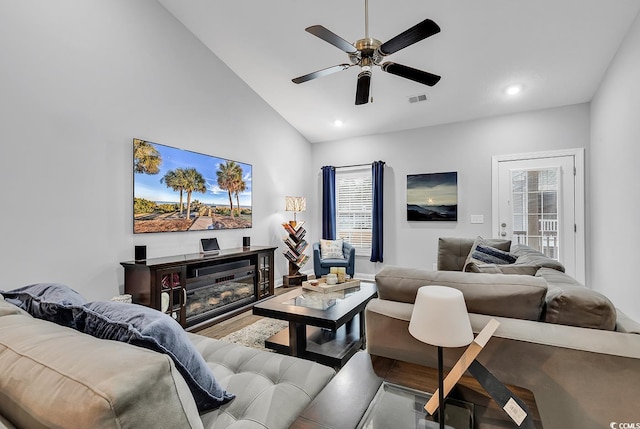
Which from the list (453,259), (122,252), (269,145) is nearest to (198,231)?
(122,252)

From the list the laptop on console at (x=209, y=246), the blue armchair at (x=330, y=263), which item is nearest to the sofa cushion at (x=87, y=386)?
the laptop on console at (x=209, y=246)

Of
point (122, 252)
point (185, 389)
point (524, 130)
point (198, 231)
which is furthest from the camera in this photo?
point (524, 130)

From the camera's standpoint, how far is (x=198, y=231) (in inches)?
147

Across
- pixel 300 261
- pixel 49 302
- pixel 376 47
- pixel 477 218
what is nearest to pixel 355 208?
pixel 300 261

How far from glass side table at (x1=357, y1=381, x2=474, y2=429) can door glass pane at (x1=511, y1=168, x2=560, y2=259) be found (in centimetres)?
422

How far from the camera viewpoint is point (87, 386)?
0.53m

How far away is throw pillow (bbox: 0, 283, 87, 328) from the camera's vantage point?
96 centimetres

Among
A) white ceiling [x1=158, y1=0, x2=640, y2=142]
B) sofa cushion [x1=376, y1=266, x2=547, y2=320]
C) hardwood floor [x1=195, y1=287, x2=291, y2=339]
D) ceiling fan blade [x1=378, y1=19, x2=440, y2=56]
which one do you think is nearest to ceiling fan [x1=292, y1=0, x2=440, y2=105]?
ceiling fan blade [x1=378, y1=19, x2=440, y2=56]

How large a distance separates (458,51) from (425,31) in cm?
158

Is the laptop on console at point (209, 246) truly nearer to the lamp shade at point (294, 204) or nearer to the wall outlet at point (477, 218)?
the lamp shade at point (294, 204)

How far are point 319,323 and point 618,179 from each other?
337 cm

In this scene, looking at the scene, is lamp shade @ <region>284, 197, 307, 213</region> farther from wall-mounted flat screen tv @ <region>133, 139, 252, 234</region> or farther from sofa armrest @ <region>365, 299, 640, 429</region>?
sofa armrest @ <region>365, 299, 640, 429</region>

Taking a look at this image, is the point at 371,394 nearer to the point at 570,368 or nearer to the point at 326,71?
the point at 570,368

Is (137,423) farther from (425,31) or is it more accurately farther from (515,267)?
(425,31)
